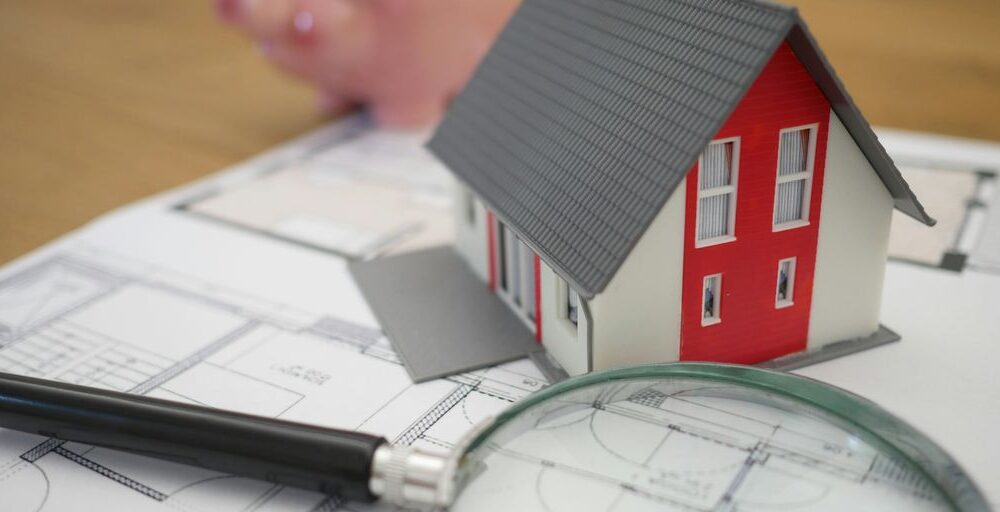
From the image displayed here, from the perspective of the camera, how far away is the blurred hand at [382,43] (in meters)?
1.49

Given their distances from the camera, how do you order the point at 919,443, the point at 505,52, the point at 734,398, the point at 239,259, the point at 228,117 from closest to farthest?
the point at 919,443 < the point at 734,398 < the point at 505,52 < the point at 239,259 < the point at 228,117

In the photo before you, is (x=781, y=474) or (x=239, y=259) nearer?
(x=781, y=474)

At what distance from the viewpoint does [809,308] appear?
962 mm

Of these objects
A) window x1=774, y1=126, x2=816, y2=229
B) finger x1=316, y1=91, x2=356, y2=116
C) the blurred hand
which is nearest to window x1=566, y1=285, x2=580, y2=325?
window x1=774, y1=126, x2=816, y2=229

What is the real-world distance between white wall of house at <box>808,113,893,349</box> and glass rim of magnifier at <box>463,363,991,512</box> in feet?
0.66

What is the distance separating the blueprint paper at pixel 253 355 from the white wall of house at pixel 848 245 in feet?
0.14

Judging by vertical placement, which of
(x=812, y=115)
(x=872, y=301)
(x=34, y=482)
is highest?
(x=812, y=115)

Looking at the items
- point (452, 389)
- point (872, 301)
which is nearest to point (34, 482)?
point (452, 389)

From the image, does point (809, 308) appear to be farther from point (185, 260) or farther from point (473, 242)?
point (185, 260)

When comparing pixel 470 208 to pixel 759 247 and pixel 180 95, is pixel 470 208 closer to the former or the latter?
pixel 759 247

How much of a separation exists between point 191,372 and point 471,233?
38cm

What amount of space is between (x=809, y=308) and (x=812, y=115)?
20 cm

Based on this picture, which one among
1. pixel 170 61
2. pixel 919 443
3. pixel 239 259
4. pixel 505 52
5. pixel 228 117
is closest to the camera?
pixel 919 443

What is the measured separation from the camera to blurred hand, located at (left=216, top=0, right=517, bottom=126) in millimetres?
1494
